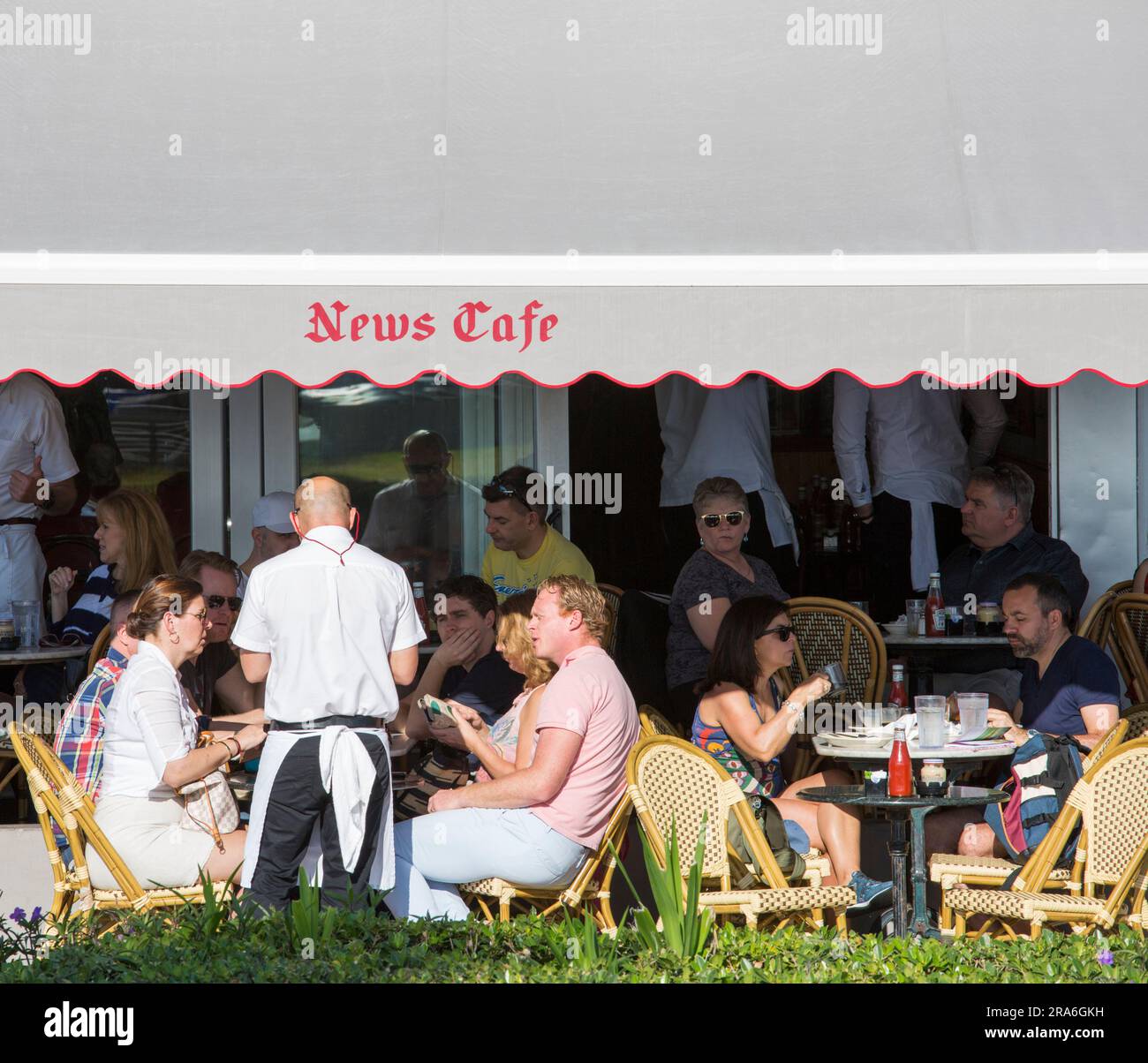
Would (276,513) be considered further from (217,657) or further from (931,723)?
(931,723)

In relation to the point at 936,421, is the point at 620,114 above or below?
above

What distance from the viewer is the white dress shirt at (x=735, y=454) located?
8500 millimetres

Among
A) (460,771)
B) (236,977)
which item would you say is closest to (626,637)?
(460,771)

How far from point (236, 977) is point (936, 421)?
243 inches

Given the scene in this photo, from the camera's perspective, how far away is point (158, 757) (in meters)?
4.96

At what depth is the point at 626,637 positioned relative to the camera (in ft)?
23.4

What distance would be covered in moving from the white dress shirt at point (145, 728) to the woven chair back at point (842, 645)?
9.46 ft

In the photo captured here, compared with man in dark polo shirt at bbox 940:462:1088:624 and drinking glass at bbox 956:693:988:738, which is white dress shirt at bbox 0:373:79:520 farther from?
drinking glass at bbox 956:693:988:738

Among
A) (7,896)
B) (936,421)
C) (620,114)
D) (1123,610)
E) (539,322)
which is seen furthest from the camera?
(936,421)

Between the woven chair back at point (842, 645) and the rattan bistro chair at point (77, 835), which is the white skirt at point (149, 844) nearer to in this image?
the rattan bistro chair at point (77, 835)

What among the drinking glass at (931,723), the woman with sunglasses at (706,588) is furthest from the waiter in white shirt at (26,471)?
the drinking glass at (931,723)

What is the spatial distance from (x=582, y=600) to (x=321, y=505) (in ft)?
2.96
